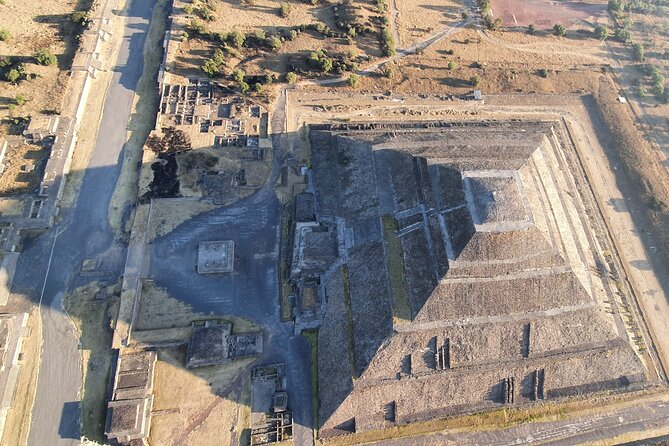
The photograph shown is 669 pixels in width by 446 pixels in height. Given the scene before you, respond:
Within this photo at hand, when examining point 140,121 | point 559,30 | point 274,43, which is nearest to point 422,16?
point 559,30

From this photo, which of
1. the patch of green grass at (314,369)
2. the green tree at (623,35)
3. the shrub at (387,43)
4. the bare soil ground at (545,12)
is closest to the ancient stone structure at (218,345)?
the patch of green grass at (314,369)

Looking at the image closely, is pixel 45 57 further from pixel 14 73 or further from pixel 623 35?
pixel 623 35

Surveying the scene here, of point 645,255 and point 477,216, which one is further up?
point 477,216

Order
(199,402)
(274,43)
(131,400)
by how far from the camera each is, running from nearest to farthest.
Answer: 1. (131,400)
2. (199,402)
3. (274,43)

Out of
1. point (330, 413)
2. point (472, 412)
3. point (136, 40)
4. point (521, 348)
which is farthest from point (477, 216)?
point (136, 40)

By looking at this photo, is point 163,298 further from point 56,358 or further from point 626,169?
point 626,169
